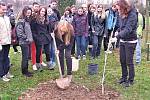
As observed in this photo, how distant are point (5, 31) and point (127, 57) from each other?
2645 mm

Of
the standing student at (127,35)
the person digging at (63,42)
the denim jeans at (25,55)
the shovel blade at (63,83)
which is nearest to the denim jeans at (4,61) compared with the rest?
the denim jeans at (25,55)

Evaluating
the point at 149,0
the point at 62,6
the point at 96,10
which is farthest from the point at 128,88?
the point at 62,6

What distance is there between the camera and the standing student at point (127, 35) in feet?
23.6

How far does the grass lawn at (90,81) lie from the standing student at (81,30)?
38.2 inches

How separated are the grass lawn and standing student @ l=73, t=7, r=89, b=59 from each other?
972mm

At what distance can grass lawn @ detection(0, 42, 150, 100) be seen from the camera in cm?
714

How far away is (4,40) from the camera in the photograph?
25.4 ft

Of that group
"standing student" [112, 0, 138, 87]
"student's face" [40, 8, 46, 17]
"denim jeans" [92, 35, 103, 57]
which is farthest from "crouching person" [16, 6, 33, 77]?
"denim jeans" [92, 35, 103, 57]

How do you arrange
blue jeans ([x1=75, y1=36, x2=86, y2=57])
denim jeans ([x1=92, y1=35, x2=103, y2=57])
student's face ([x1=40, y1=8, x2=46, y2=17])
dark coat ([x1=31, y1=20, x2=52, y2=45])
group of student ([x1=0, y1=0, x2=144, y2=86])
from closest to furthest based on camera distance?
group of student ([x1=0, y1=0, x2=144, y2=86]) → student's face ([x1=40, y1=8, x2=46, y2=17]) → dark coat ([x1=31, y1=20, x2=52, y2=45]) → blue jeans ([x1=75, y1=36, x2=86, y2=57]) → denim jeans ([x1=92, y1=35, x2=103, y2=57])

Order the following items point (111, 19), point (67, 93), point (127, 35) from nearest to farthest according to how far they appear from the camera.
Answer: point (67, 93)
point (127, 35)
point (111, 19)

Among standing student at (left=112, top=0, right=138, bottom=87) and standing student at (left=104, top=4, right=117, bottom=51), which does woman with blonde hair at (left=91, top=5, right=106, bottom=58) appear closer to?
standing student at (left=104, top=4, right=117, bottom=51)

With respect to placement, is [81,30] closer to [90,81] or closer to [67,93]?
[90,81]

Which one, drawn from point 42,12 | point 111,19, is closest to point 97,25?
point 111,19

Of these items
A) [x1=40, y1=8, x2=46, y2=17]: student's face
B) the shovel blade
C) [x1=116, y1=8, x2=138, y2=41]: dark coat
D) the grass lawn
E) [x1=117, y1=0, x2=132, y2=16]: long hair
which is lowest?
the grass lawn
